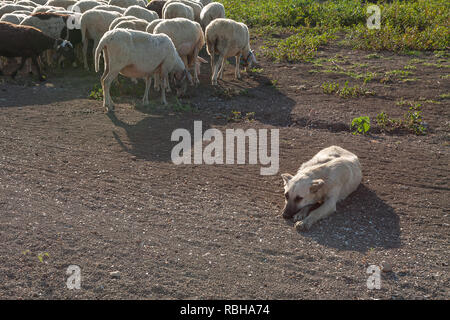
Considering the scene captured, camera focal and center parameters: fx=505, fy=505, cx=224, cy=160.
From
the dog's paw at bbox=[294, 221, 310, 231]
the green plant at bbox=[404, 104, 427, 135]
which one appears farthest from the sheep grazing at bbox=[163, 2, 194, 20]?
the dog's paw at bbox=[294, 221, 310, 231]

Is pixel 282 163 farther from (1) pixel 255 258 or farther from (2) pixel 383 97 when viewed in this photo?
(2) pixel 383 97

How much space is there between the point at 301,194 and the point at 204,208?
120cm

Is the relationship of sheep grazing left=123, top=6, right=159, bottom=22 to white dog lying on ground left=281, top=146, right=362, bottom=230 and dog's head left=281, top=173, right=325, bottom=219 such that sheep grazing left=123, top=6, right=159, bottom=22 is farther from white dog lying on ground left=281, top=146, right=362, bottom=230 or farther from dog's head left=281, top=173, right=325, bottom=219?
dog's head left=281, top=173, right=325, bottom=219

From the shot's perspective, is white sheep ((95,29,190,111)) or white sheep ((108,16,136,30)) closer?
white sheep ((95,29,190,111))

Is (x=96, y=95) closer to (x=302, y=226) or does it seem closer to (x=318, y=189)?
(x=318, y=189)

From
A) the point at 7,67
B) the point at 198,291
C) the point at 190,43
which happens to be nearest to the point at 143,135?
the point at 190,43

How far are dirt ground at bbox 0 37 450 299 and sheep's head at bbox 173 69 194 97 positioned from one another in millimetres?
528

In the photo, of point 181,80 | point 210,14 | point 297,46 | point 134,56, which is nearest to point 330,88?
point 181,80

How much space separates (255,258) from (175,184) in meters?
2.07

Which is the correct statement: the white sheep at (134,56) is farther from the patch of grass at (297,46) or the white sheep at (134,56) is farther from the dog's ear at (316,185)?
the dog's ear at (316,185)

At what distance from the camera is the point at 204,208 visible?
6.26m

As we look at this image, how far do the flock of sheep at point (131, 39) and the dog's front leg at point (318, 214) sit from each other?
5.26 metres

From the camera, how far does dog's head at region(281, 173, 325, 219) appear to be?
6.05m

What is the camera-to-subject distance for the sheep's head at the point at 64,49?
12.6 metres
